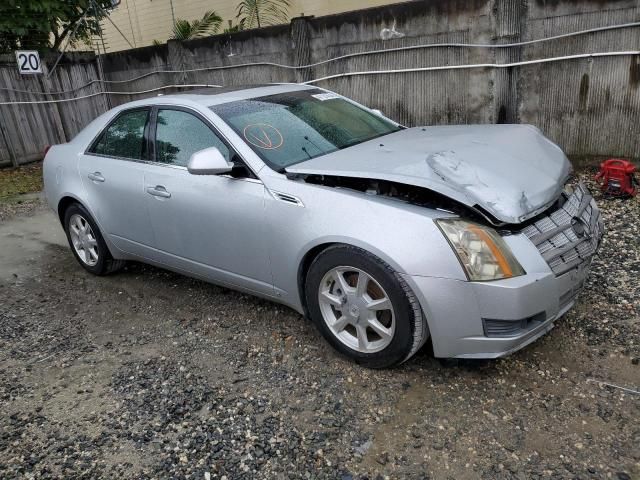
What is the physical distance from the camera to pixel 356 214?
2.84m

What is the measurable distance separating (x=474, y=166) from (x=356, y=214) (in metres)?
0.73

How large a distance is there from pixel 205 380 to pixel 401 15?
5529 millimetres

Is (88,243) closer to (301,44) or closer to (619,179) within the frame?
(301,44)

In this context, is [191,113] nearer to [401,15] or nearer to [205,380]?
[205,380]

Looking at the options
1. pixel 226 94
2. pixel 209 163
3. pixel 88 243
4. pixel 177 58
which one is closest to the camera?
pixel 209 163

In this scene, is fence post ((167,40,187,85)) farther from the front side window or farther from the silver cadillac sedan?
the front side window

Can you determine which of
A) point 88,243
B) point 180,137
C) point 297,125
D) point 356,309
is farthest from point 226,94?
point 356,309

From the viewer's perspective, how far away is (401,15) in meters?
6.81

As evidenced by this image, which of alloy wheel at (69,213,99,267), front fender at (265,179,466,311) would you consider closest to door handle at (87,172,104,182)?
alloy wheel at (69,213,99,267)

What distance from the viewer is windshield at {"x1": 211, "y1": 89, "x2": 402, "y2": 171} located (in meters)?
3.46

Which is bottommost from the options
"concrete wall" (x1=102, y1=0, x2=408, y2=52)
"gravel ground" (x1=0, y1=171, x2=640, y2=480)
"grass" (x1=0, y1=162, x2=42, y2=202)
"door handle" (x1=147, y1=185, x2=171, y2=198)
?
"gravel ground" (x1=0, y1=171, x2=640, y2=480)

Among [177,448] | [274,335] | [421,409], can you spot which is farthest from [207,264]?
[421,409]

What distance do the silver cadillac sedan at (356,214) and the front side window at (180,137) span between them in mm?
12

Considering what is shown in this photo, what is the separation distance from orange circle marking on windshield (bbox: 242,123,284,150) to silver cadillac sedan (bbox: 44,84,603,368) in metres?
0.01
